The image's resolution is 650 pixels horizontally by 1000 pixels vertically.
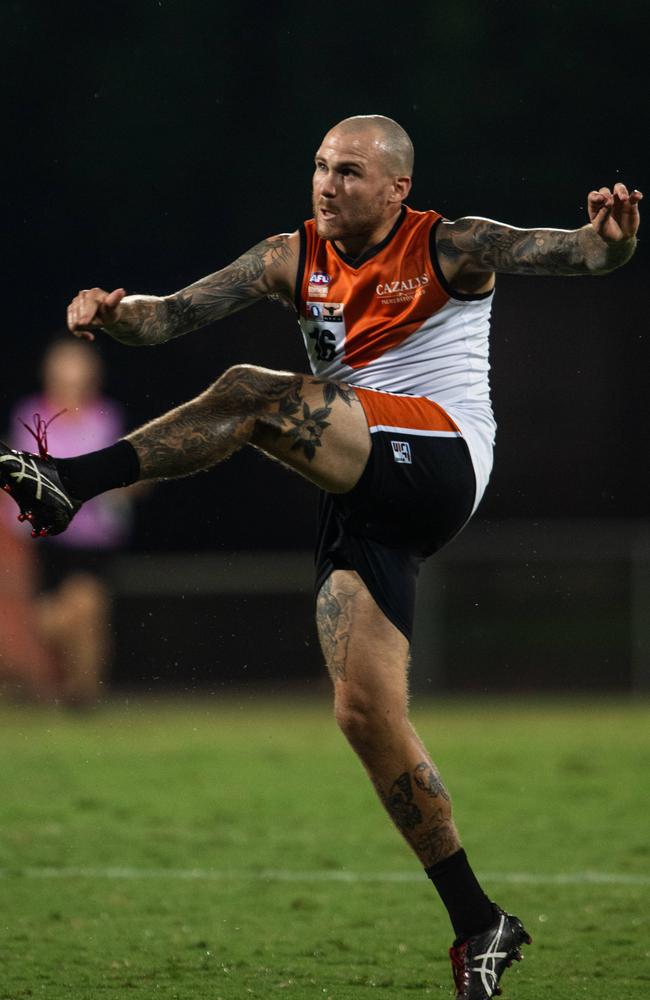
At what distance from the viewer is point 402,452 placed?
5461 millimetres

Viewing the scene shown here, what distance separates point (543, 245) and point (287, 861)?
3.65 m

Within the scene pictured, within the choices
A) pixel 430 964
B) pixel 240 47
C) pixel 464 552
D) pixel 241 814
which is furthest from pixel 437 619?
pixel 430 964

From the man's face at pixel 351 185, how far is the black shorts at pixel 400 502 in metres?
0.60

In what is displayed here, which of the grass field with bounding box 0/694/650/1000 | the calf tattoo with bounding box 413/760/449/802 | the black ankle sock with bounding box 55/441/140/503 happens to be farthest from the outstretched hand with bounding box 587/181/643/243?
the grass field with bounding box 0/694/650/1000

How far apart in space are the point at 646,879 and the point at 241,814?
2526 mm

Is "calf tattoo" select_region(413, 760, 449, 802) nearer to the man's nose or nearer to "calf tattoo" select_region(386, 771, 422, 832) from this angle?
"calf tattoo" select_region(386, 771, 422, 832)

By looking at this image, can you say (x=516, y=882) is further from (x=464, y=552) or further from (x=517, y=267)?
(x=464, y=552)

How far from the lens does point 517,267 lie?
5531mm

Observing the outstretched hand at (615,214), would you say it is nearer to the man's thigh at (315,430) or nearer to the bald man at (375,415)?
the bald man at (375,415)

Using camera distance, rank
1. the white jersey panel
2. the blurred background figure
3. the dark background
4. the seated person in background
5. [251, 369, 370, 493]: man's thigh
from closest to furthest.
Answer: [251, 369, 370, 493]: man's thigh < the white jersey panel < the blurred background figure < the seated person in background < the dark background

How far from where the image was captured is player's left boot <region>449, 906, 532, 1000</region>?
17.5ft

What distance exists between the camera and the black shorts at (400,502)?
17.9ft

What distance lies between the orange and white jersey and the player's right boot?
3.82 feet

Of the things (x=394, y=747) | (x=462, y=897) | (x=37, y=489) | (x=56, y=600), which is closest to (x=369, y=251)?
(x=37, y=489)
